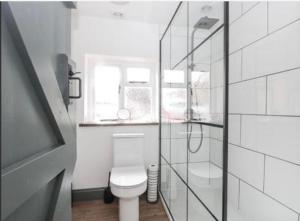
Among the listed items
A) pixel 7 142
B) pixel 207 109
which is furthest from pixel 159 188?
pixel 7 142

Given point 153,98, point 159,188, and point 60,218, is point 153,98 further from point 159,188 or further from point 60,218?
point 60,218

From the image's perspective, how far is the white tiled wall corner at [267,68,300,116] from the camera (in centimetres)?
73

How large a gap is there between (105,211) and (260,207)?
154cm

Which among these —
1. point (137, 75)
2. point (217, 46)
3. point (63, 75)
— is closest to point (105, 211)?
point (63, 75)

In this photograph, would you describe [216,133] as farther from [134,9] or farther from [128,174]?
[134,9]

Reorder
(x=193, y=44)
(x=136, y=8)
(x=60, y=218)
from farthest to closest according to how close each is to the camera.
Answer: (x=136, y=8), (x=193, y=44), (x=60, y=218)

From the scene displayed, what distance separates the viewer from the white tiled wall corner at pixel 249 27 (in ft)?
3.04

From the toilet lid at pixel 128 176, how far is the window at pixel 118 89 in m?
0.69

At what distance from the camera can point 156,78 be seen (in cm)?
245

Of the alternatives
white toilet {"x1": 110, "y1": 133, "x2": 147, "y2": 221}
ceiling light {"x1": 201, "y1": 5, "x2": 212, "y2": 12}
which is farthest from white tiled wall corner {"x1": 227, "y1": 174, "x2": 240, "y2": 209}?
ceiling light {"x1": 201, "y1": 5, "x2": 212, "y2": 12}

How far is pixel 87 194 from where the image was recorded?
2.08 m

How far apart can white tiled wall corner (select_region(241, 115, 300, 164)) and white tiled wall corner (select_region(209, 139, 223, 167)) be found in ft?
0.51

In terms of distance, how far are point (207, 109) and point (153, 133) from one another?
1.13 metres

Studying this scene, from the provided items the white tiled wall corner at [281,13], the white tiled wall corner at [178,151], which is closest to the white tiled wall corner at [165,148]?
the white tiled wall corner at [178,151]
